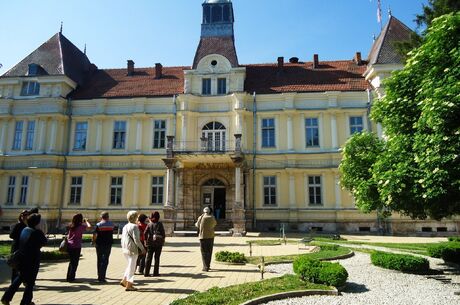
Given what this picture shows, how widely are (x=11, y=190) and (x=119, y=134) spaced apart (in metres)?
9.40

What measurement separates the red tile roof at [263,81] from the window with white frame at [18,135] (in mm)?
4784

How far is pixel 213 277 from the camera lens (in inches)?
368

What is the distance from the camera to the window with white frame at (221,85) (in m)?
28.9

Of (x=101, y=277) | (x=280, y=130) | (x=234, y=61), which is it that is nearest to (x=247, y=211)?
(x=280, y=130)

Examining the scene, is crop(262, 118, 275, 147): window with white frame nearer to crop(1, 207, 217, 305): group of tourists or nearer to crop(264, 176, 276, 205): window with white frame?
crop(264, 176, 276, 205): window with white frame

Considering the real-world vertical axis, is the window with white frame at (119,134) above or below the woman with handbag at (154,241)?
above

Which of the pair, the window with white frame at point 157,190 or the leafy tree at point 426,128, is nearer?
the leafy tree at point 426,128

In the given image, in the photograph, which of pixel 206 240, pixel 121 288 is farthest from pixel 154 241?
pixel 121 288

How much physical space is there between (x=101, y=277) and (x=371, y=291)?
6.41 metres

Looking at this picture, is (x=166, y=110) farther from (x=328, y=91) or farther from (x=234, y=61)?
(x=328, y=91)

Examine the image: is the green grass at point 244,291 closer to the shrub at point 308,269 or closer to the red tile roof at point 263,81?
the shrub at point 308,269

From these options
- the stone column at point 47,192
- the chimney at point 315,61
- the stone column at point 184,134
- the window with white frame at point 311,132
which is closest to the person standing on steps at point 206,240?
the stone column at point 184,134

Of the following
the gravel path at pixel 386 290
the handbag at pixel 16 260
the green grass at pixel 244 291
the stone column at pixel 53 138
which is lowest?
the gravel path at pixel 386 290

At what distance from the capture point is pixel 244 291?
734cm
